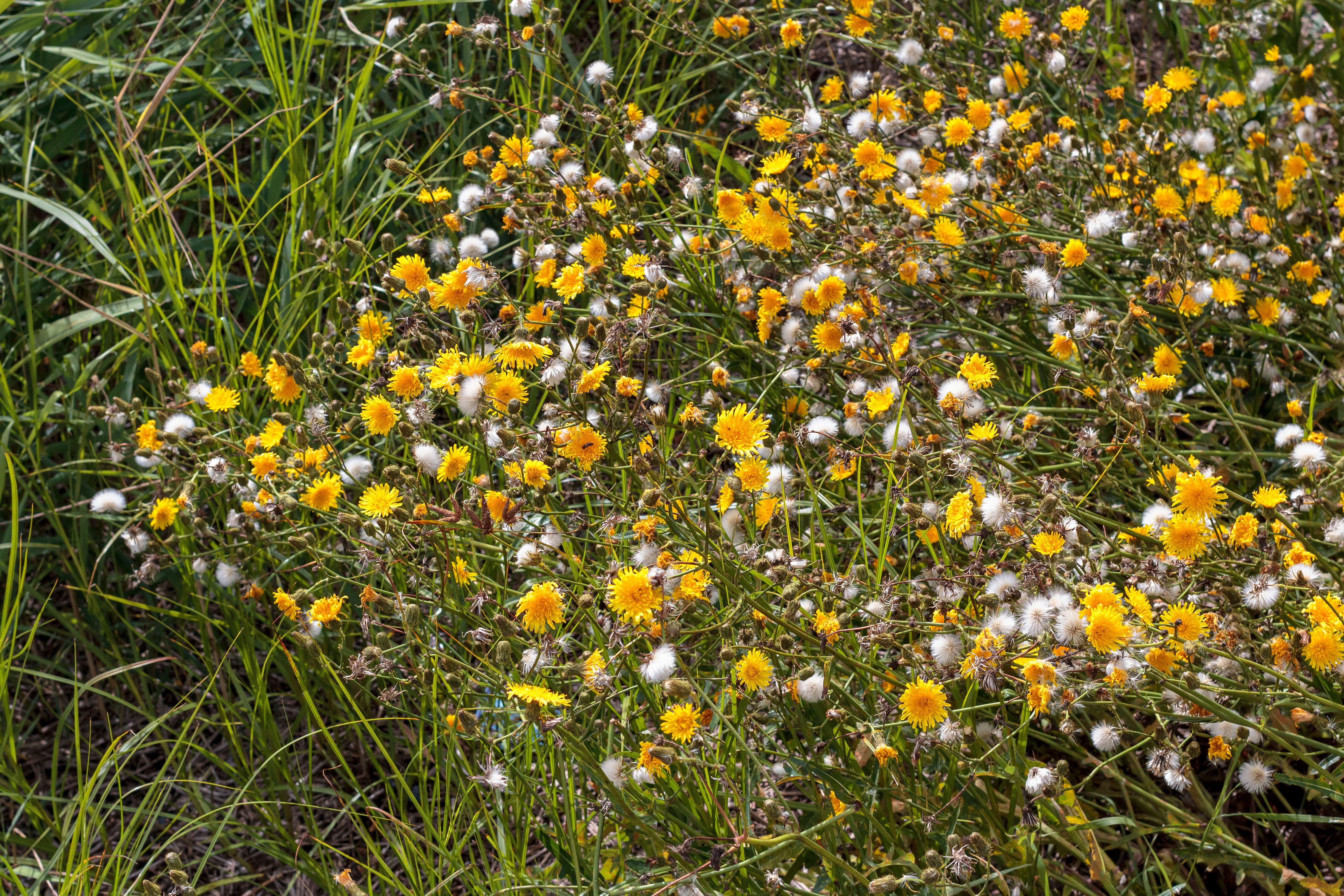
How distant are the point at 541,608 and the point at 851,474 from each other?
0.69m

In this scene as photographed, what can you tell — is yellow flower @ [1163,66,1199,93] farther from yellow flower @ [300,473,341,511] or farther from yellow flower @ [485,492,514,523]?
yellow flower @ [300,473,341,511]

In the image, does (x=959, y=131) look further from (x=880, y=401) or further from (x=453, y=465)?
(x=453, y=465)

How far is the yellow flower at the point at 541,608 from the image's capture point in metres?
1.62

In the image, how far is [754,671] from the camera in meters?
Answer: 1.56

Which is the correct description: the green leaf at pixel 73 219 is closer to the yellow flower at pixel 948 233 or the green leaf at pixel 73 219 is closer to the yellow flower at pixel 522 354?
the yellow flower at pixel 522 354

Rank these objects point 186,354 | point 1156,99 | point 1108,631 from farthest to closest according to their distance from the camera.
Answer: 1. point 186,354
2. point 1156,99
3. point 1108,631

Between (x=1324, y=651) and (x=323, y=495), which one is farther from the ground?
(x=1324, y=651)

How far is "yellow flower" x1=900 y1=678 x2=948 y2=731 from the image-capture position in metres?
1.52

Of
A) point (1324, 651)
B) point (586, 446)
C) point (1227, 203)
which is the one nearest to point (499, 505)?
point (586, 446)

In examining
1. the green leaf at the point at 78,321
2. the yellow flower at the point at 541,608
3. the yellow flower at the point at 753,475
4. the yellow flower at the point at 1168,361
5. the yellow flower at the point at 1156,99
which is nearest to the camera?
the yellow flower at the point at 541,608

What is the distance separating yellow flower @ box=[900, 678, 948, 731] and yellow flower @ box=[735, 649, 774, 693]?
0.18 metres

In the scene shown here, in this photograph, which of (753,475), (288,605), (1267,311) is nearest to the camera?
(753,475)

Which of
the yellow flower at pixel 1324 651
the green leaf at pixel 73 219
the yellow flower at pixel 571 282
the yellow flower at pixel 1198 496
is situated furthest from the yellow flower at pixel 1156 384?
the green leaf at pixel 73 219

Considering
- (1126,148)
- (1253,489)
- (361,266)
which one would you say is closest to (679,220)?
(361,266)
